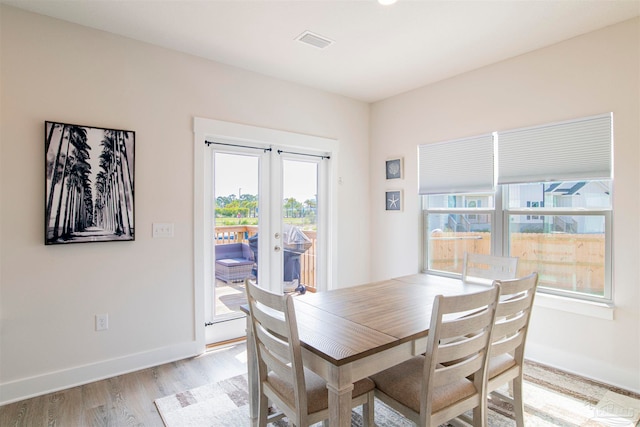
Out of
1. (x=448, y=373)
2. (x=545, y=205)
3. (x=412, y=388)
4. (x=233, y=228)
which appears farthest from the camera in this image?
(x=233, y=228)

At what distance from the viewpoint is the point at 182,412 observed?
2.19 metres

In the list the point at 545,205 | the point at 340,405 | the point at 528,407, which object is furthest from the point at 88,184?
the point at 545,205

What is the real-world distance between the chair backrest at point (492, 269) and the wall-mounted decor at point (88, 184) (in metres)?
A: 2.71

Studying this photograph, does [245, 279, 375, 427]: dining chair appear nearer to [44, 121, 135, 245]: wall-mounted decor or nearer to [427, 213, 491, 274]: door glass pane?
[44, 121, 135, 245]: wall-mounted decor

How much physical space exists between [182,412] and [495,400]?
2024 mm

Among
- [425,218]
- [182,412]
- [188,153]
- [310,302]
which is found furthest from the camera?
[425,218]

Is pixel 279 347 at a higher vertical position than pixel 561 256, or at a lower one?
lower

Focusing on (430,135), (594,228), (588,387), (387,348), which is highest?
(430,135)

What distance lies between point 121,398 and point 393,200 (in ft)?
10.4

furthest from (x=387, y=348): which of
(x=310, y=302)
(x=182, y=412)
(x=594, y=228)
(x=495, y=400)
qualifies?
(x=594, y=228)

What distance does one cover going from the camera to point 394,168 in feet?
13.5

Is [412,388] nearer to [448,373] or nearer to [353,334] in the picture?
[448,373]

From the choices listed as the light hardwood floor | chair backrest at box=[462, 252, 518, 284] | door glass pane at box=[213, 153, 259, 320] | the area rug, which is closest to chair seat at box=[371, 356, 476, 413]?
the area rug

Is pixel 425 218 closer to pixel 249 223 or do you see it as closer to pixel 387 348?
pixel 249 223
